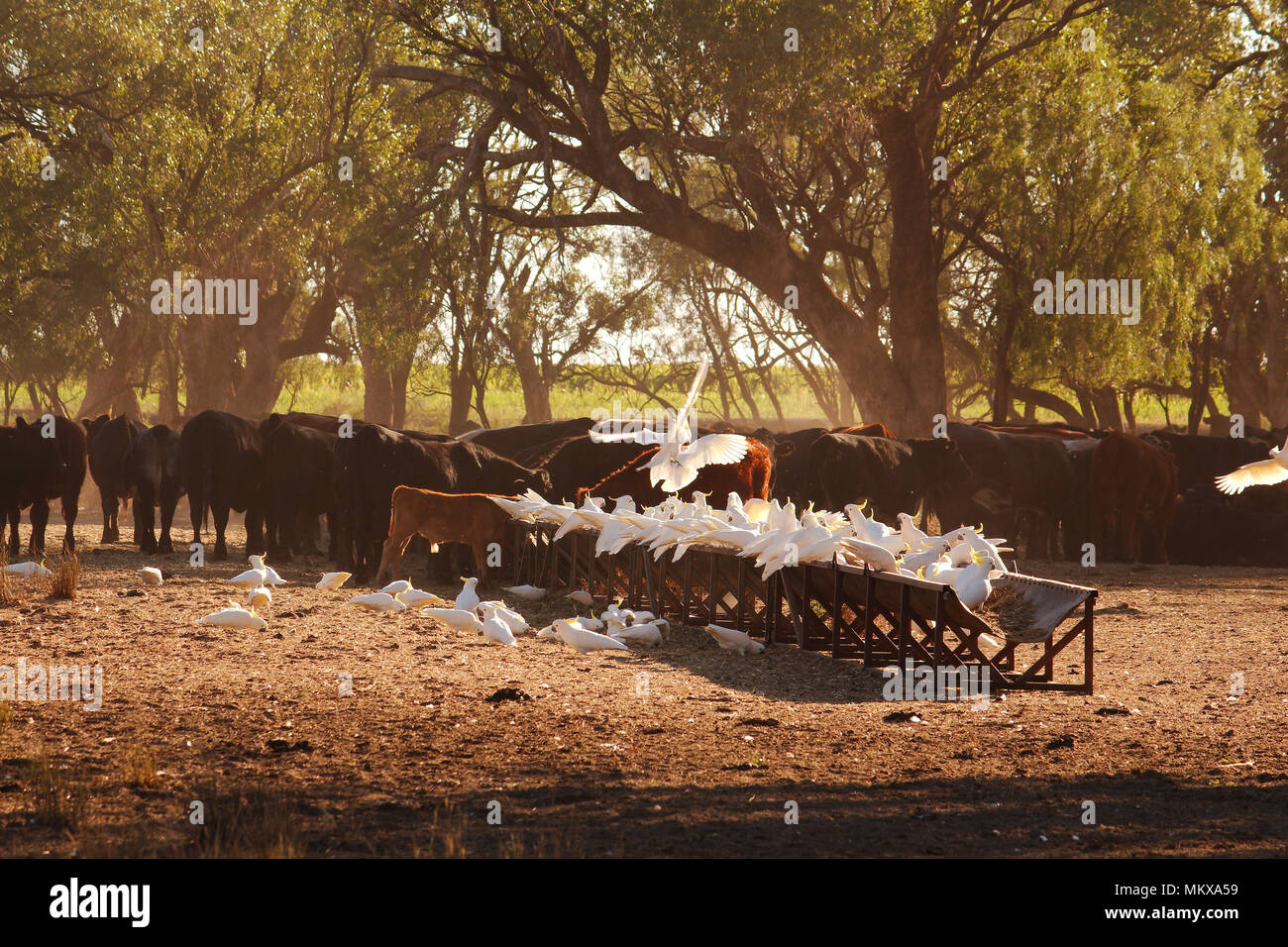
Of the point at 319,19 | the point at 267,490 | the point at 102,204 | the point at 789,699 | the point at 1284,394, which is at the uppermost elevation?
the point at 319,19

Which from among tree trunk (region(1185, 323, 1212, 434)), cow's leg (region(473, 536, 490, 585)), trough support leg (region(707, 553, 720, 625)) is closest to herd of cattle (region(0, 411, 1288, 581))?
cow's leg (region(473, 536, 490, 585))

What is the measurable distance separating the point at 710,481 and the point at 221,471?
750cm

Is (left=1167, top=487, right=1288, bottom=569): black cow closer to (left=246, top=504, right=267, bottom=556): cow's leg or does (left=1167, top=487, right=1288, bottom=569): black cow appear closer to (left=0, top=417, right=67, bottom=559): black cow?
(left=246, top=504, right=267, bottom=556): cow's leg

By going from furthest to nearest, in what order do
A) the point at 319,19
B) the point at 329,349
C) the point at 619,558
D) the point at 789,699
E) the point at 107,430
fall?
the point at 329,349 → the point at 319,19 → the point at 107,430 → the point at 619,558 → the point at 789,699

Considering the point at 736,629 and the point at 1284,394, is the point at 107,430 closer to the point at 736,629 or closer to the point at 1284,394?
the point at 736,629

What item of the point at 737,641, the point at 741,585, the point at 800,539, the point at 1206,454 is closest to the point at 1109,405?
the point at 1206,454

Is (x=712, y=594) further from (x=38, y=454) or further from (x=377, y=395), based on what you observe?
(x=377, y=395)

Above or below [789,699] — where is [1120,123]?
above

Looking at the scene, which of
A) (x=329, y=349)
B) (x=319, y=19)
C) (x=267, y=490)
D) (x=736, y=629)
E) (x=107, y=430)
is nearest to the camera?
(x=736, y=629)

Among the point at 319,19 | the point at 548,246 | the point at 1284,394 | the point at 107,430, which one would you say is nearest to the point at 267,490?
the point at 107,430

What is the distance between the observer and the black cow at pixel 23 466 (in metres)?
17.3

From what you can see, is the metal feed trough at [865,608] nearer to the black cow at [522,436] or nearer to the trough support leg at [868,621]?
the trough support leg at [868,621]

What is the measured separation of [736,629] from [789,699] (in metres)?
2.86

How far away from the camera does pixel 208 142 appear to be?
90.4 ft
